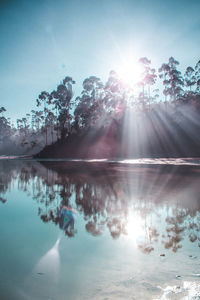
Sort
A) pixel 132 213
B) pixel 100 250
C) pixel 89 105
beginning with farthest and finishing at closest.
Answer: pixel 89 105, pixel 132 213, pixel 100 250

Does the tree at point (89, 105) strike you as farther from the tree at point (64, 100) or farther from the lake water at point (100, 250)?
the lake water at point (100, 250)

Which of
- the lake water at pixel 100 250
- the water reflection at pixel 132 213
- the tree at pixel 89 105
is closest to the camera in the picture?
the lake water at pixel 100 250

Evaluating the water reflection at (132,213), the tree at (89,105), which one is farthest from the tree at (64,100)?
the water reflection at (132,213)

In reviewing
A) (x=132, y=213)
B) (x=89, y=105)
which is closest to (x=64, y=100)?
(x=89, y=105)

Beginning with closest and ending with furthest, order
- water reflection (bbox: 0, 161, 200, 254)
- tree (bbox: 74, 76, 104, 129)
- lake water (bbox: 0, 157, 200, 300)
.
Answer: lake water (bbox: 0, 157, 200, 300) < water reflection (bbox: 0, 161, 200, 254) < tree (bbox: 74, 76, 104, 129)

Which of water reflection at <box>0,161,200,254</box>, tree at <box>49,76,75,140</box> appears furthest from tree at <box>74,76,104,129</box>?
water reflection at <box>0,161,200,254</box>

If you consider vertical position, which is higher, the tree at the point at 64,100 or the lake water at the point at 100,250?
the tree at the point at 64,100

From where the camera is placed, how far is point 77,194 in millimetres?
9930

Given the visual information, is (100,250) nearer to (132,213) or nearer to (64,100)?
(132,213)

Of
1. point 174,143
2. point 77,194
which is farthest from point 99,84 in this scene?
point 77,194

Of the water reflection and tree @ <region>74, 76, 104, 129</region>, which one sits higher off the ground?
tree @ <region>74, 76, 104, 129</region>

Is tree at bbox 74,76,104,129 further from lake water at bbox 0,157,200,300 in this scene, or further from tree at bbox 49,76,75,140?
lake water at bbox 0,157,200,300

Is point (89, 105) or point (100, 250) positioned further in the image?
point (89, 105)

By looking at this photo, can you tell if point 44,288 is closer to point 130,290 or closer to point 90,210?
point 130,290
